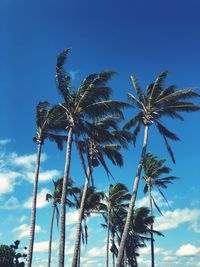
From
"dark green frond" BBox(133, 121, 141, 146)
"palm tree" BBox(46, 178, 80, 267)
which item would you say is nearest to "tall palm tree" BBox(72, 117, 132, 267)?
"dark green frond" BBox(133, 121, 141, 146)

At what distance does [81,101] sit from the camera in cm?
2711

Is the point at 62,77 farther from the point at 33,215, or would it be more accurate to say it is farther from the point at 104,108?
the point at 33,215

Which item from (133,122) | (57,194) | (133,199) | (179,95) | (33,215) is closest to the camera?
(33,215)

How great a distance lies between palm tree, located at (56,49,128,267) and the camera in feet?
88.4

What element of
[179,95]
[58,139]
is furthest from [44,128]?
[179,95]

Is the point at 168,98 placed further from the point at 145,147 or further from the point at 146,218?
the point at 146,218

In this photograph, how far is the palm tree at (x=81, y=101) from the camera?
27.0m

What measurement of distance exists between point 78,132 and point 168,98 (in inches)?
277

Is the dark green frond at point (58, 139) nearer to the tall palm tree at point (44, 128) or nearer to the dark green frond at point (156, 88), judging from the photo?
the tall palm tree at point (44, 128)

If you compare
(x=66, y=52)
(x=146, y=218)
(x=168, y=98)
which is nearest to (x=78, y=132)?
(x=66, y=52)

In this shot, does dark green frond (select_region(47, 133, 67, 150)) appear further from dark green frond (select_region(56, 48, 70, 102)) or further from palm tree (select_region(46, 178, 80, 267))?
palm tree (select_region(46, 178, 80, 267))

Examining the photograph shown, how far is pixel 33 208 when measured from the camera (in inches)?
1075

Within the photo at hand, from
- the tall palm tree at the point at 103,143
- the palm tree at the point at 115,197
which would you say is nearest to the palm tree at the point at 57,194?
the palm tree at the point at 115,197

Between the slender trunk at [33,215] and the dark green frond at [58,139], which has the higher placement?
the dark green frond at [58,139]
